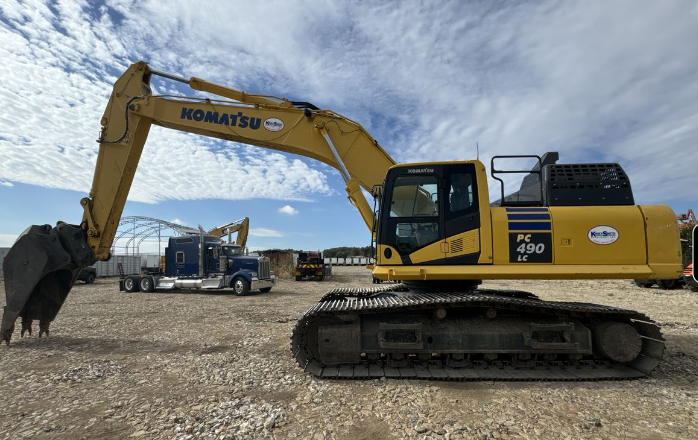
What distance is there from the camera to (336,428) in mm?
3723

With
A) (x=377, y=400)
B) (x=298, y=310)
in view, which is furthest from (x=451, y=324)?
(x=298, y=310)

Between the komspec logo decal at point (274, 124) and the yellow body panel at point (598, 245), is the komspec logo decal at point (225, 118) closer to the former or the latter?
the komspec logo decal at point (274, 124)

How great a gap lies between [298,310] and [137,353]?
19.0 ft

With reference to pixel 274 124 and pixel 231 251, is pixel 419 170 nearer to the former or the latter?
pixel 274 124

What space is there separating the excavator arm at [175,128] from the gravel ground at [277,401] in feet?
5.90

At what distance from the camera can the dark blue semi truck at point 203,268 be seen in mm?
18266

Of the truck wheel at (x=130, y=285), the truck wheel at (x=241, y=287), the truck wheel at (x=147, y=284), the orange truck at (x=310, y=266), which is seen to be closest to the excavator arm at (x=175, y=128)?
the truck wheel at (x=241, y=287)

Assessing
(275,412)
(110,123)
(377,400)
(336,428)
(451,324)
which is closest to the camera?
(336,428)

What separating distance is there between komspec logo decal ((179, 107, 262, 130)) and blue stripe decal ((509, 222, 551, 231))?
18.2ft

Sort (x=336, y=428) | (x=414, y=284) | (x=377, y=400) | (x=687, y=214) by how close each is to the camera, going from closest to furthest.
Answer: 1. (x=336, y=428)
2. (x=377, y=400)
3. (x=414, y=284)
4. (x=687, y=214)

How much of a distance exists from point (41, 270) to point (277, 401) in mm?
5550

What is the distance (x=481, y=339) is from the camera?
5.29 meters

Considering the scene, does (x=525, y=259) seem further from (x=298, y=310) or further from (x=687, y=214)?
(x=687, y=214)

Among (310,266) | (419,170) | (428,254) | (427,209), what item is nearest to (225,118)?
(419,170)
